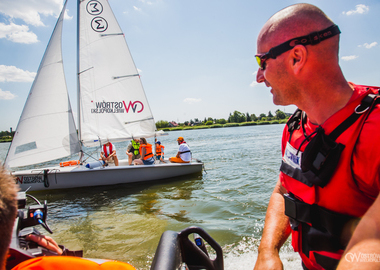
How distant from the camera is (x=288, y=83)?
1068mm

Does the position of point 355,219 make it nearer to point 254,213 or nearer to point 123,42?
point 254,213

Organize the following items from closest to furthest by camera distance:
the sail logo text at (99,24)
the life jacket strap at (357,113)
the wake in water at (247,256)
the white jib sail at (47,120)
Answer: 1. the life jacket strap at (357,113)
2. the wake in water at (247,256)
3. the white jib sail at (47,120)
4. the sail logo text at (99,24)

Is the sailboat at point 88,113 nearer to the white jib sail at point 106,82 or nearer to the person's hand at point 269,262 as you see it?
the white jib sail at point 106,82

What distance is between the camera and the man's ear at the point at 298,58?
99cm

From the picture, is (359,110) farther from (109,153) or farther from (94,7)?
(94,7)

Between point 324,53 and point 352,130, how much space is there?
1.17 feet

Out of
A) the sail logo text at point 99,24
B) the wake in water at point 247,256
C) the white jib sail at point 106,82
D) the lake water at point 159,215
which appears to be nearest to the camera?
the wake in water at point 247,256

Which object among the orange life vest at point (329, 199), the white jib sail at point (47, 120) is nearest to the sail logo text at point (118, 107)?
the white jib sail at point (47, 120)

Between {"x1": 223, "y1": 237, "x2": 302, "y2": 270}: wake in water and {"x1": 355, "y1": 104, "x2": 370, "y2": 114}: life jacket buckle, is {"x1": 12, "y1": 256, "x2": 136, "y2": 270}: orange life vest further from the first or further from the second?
{"x1": 223, "y1": 237, "x2": 302, "y2": 270}: wake in water

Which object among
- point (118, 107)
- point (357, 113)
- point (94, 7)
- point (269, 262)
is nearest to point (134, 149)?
point (118, 107)

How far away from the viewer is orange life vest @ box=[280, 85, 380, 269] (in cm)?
91

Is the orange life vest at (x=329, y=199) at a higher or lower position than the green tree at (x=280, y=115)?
lower

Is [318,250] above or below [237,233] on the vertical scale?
above

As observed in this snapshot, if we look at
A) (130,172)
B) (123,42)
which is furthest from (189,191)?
(123,42)
